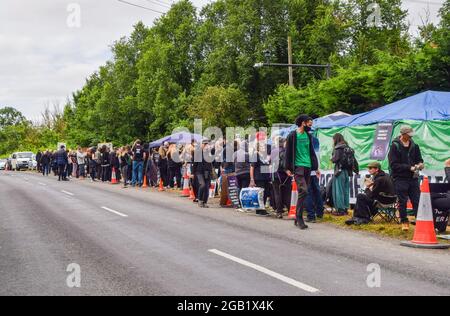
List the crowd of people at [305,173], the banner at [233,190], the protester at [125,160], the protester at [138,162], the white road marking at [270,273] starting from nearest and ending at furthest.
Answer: the white road marking at [270,273], the crowd of people at [305,173], the banner at [233,190], the protester at [138,162], the protester at [125,160]

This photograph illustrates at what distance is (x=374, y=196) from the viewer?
1138 cm

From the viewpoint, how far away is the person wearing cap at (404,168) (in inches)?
404

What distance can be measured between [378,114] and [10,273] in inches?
472

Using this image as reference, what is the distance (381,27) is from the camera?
166 feet

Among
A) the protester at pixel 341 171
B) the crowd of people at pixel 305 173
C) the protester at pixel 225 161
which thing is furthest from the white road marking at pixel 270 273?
the protester at pixel 225 161

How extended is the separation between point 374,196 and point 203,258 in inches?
194

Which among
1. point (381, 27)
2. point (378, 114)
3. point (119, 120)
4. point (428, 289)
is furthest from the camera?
point (119, 120)

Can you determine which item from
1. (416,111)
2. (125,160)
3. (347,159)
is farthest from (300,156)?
(125,160)

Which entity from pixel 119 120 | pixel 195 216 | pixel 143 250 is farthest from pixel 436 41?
pixel 119 120

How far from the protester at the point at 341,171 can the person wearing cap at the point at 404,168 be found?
97.3 inches

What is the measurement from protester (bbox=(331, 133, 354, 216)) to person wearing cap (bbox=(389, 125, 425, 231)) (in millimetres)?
2472

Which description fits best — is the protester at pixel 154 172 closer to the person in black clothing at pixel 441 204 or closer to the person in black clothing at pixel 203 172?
the person in black clothing at pixel 203 172

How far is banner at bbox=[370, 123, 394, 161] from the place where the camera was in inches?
592
